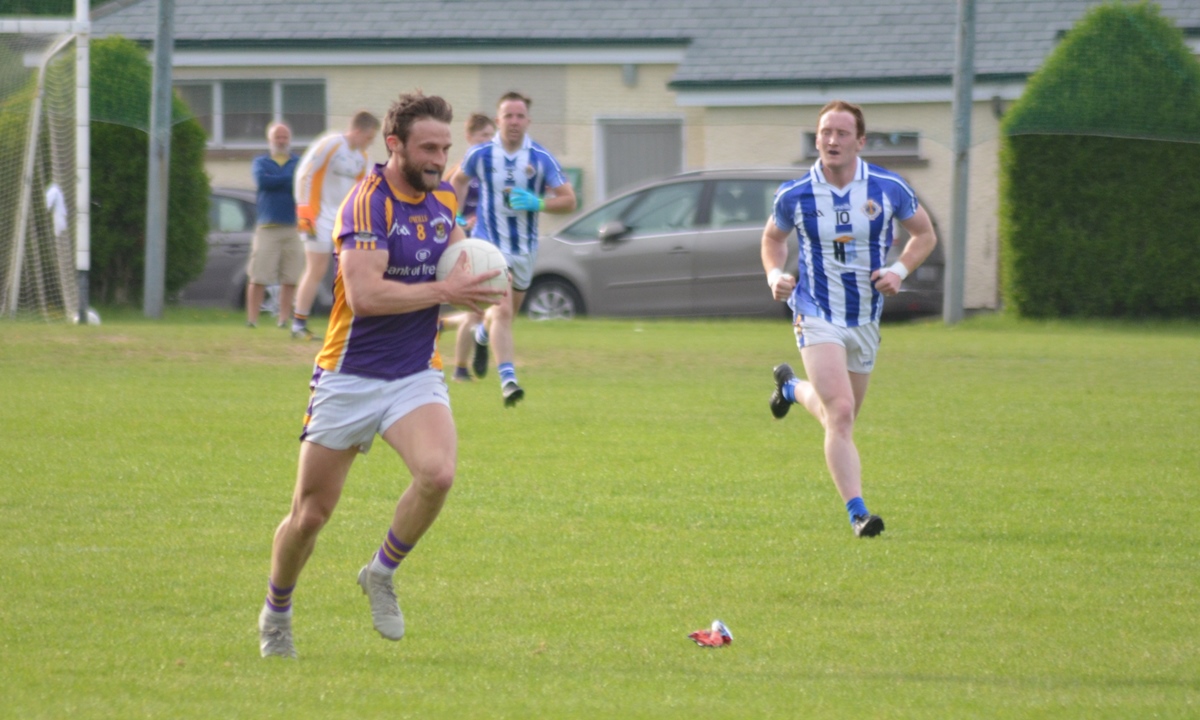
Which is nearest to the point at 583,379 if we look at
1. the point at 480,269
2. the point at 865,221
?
the point at 865,221

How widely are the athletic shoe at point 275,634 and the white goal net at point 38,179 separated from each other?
1365 cm

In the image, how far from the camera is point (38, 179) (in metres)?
19.0

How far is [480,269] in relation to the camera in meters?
5.89

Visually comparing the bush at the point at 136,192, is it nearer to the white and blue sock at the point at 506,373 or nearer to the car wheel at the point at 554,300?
the car wheel at the point at 554,300

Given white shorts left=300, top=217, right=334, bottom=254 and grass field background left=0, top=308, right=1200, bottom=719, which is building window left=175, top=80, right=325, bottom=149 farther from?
grass field background left=0, top=308, right=1200, bottom=719

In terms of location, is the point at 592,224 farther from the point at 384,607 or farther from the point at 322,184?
the point at 384,607

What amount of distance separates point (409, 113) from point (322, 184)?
35.3ft

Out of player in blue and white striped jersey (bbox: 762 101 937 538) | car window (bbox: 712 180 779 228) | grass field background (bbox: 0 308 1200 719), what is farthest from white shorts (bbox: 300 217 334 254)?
player in blue and white striped jersey (bbox: 762 101 937 538)

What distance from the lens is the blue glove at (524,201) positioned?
12.6 metres

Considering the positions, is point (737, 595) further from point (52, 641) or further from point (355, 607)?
point (52, 641)

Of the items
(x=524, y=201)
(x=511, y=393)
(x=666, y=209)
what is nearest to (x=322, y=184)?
(x=524, y=201)

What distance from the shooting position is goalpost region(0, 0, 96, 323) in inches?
714

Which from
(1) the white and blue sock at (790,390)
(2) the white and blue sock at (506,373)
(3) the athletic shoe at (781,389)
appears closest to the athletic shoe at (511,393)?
(2) the white and blue sock at (506,373)

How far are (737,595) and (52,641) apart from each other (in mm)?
2677
